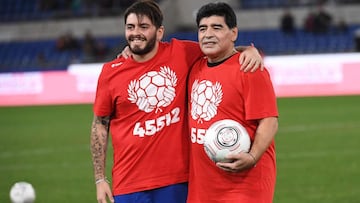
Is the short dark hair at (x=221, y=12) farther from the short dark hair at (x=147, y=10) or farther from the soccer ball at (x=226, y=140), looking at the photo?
the soccer ball at (x=226, y=140)

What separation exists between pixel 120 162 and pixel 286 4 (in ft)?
89.9

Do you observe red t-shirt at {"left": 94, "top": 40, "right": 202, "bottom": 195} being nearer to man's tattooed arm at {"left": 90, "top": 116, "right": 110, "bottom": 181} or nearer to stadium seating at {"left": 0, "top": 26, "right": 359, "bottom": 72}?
man's tattooed arm at {"left": 90, "top": 116, "right": 110, "bottom": 181}

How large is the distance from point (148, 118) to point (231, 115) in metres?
0.76

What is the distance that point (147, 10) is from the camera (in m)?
6.12

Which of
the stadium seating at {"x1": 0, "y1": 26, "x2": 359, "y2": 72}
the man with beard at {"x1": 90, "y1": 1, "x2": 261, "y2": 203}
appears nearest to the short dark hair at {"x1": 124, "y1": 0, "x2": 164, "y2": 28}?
the man with beard at {"x1": 90, "y1": 1, "x2": 261, "y2": 203}

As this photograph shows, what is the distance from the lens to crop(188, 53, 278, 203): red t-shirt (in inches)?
221

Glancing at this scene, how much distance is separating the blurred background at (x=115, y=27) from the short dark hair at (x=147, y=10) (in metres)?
21.2

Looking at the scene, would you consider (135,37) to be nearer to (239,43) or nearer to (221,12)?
(221,12)

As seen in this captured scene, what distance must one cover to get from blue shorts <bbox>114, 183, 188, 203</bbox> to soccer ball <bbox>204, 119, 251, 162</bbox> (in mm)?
704

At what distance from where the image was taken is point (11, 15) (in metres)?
36.0

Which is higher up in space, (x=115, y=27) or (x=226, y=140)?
(x=226, y=140)

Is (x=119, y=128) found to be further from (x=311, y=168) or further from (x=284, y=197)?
(x=311, y=168)

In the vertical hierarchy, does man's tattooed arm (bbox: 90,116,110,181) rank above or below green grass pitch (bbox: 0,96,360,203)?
above

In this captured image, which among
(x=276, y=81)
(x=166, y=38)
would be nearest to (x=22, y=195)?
(x=276, y=81)
